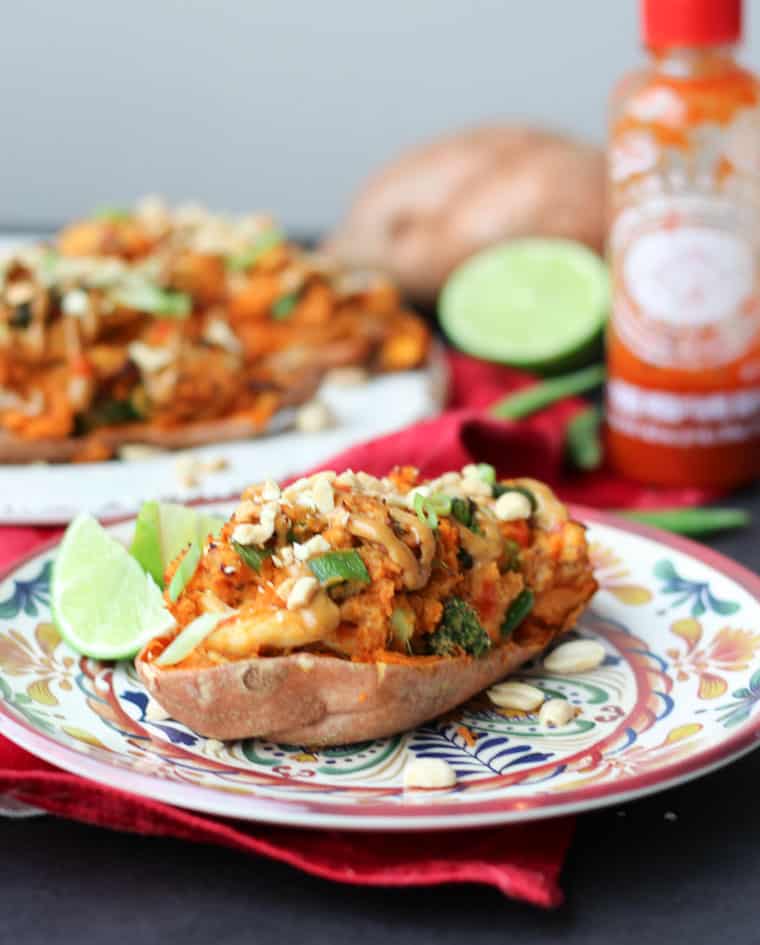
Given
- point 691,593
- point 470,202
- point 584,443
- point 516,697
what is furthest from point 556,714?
point 470,202

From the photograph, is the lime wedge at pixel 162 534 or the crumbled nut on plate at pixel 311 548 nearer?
the crumbled nut on plate at pixel 311 548

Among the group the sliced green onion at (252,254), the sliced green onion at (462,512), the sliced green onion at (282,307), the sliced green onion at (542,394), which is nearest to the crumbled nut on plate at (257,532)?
the sliced green onion at (462,512)

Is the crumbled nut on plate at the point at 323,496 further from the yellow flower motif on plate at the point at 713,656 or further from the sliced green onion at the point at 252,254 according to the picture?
the sliced green onion at the point at 252,254

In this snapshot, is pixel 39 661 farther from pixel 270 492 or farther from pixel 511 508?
pixel 511 508

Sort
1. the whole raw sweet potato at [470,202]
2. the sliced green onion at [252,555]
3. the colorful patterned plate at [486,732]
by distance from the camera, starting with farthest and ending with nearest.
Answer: the whole raw sweet potato at [470,202] → the sliced green onion at [252,555] → the colorful patterned plate at [486,732]

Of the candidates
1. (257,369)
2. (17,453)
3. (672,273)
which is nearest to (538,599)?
(672,273)
